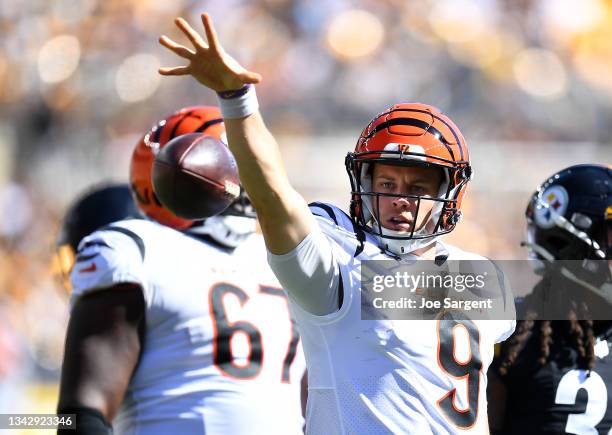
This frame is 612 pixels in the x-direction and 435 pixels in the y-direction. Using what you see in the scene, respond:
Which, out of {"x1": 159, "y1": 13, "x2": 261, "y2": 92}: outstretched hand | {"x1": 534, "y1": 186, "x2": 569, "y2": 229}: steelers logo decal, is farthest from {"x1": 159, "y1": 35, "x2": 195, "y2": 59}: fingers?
{"x1": 534, "y1": 186, "x2": 569, "y2": 229}: steelers logo decal

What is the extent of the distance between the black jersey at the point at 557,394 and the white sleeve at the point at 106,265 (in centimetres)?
115

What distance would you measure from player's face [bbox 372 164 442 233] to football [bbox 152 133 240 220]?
0.50 metres

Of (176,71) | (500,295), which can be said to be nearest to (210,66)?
(176,71)

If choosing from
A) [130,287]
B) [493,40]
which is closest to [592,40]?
[493,40]

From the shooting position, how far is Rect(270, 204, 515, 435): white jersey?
7.19ft

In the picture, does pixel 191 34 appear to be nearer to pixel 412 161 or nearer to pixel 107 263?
pixel 412 161

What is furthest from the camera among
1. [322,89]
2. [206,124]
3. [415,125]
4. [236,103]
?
[322,89]

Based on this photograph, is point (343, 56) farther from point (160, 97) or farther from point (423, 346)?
point (423, 346)

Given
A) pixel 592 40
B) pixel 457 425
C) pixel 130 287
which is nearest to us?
pixel 457 425

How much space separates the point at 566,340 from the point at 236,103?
1487 mm

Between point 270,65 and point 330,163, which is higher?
point 270,65

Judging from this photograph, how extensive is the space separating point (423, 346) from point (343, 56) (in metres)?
9.03

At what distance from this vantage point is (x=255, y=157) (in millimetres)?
2031

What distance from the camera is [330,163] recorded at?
34.7 ft
